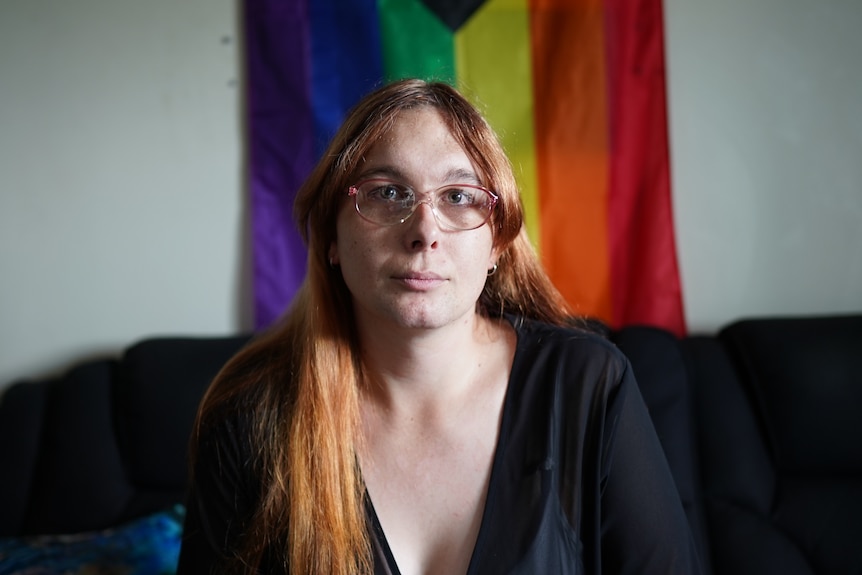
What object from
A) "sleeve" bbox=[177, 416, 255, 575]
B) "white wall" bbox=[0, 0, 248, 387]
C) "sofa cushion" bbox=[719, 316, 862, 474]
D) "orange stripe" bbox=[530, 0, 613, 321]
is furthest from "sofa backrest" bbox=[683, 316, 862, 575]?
"white wall" bbox=[0, 0, 248, 387]

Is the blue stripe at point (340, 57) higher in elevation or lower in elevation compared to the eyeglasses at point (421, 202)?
higher

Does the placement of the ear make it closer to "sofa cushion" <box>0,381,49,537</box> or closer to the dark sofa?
the dark sofa

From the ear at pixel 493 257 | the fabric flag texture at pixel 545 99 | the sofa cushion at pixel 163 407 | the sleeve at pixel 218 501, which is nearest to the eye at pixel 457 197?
the ear at pixel 493 257

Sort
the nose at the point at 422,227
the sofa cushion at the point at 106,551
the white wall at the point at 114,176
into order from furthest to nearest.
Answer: the white wall at the point at 114,176 < the sofa cushion at the point at 106,551 < the nose at the point at 422,227

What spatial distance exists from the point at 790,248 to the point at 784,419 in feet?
1.85

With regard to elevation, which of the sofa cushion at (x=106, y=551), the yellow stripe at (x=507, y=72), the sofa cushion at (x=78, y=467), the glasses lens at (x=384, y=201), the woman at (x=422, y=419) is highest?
the yellow stripe at (x=507, y=72)

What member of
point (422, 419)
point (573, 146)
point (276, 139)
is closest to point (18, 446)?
point (276, 139)

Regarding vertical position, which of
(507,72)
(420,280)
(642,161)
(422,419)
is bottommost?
(422,419)

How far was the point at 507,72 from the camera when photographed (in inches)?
77.7

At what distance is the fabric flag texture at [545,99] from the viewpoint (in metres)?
1.95

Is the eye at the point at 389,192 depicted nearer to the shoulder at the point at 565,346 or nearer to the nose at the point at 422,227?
the nose at the point at 422,227

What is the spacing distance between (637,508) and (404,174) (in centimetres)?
63

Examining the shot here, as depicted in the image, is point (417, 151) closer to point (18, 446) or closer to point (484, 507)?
point (484, 507)

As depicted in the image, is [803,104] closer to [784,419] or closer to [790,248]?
[790,248]
